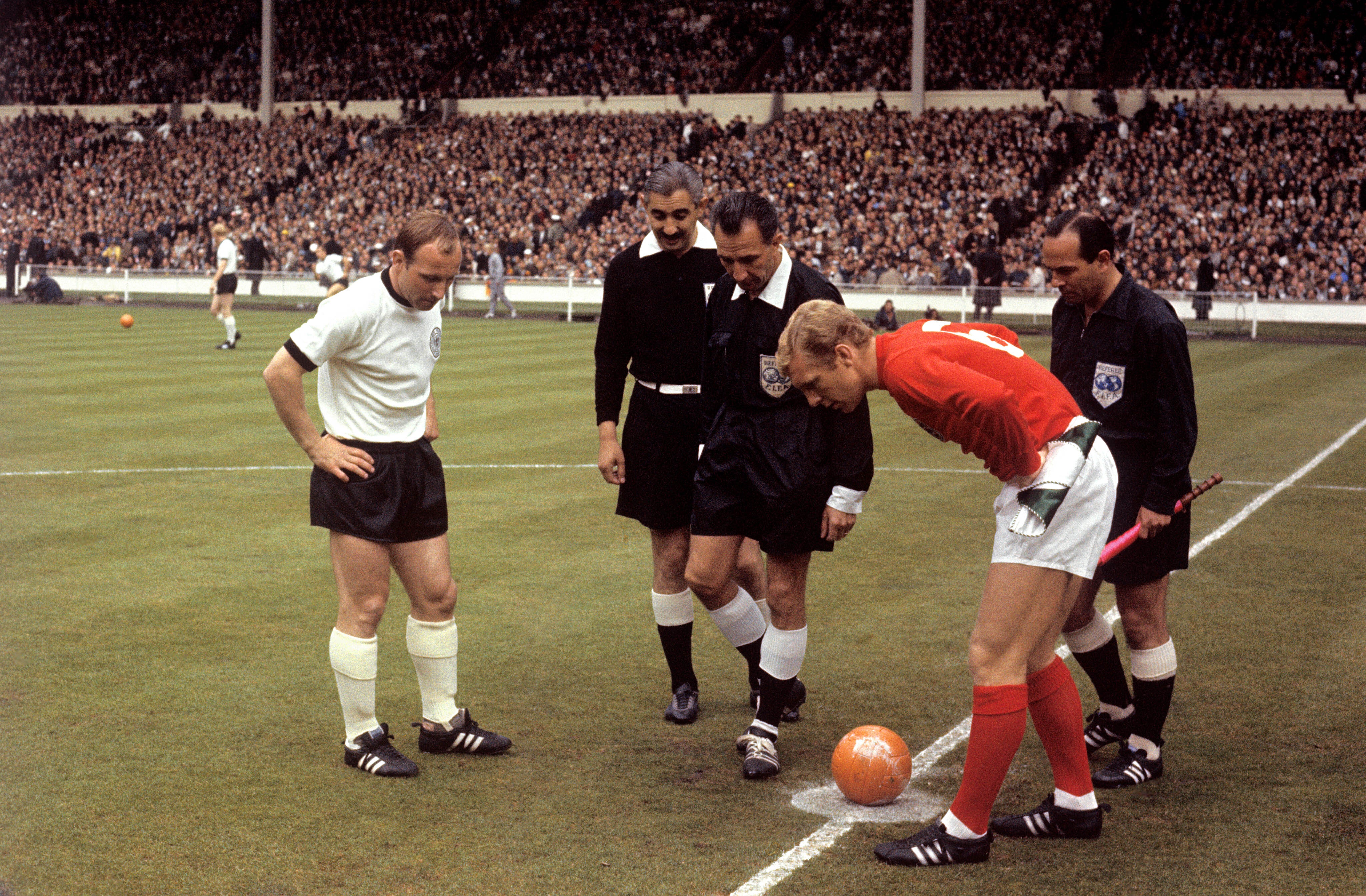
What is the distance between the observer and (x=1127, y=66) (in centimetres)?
4331

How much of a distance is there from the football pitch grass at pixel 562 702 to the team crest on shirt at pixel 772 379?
1.45m

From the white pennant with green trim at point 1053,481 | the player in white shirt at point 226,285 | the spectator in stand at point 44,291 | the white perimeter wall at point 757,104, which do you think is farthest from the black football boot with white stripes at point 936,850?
the white perimeter wall at point 757,104

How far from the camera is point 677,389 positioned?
618 cm

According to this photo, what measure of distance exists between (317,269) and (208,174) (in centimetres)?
1847

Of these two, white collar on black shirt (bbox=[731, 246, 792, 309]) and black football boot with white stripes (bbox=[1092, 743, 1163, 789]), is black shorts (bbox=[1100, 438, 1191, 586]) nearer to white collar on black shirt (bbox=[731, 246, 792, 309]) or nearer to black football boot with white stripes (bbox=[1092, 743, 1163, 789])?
black football boot with white stripes (bbox=[1092, 743, 1163, 789])

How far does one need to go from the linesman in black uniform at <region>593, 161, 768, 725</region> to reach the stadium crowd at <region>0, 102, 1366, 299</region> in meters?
28.6

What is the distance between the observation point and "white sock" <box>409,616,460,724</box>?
5711 millimetres

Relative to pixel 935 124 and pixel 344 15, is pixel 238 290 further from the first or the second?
pixel 935 124

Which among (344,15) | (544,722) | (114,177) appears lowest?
(544,722)

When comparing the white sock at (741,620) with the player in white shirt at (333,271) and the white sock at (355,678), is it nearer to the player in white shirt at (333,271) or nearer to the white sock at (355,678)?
the white sock at (355,678)

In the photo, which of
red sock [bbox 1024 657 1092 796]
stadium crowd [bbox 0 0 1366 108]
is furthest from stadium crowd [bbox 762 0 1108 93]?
red sock [bbox 1024 657 1092 796]

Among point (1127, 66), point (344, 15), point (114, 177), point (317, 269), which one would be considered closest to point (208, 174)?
point (114, 177)

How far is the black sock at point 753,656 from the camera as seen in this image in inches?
244

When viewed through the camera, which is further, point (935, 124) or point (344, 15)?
point (344, 15)
